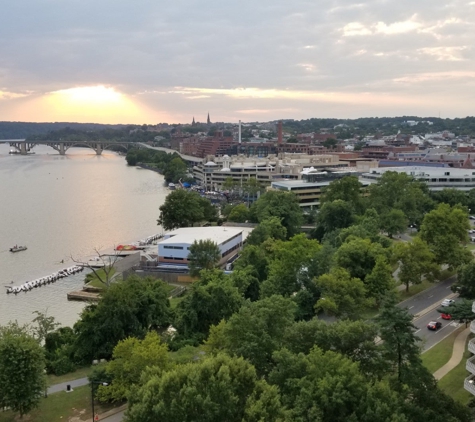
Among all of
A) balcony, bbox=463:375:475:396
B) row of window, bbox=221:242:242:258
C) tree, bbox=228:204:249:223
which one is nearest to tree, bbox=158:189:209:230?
tree, bbox=228:204:249:223

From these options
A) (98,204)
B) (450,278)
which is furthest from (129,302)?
(98,204)

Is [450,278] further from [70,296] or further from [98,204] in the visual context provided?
[98,204]

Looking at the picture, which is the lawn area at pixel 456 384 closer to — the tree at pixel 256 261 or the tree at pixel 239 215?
the tree at pixel 256 261

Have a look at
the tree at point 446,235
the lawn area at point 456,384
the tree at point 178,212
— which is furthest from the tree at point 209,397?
the tree at point 178,212

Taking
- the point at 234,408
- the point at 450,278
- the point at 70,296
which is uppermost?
the point at 234,408

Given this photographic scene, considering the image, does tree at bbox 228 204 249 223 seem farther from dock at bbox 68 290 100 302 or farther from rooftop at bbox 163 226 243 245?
dock at bbox 68 290 100 302

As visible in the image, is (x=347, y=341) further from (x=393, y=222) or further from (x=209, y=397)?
(x=393, y=222)
